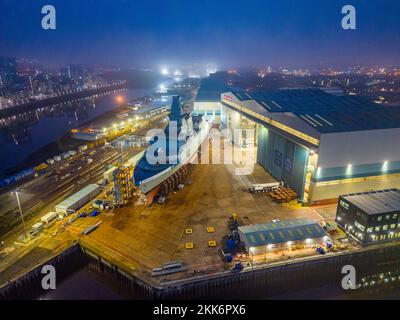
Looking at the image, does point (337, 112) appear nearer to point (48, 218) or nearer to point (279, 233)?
point (279, 233)

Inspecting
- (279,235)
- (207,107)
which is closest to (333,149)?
(279,235)

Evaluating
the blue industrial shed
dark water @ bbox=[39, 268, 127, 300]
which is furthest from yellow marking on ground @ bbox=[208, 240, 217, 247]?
dark water @ bbox=[39, 268, 127, 300]

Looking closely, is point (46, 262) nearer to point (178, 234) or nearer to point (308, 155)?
point (178, 234)

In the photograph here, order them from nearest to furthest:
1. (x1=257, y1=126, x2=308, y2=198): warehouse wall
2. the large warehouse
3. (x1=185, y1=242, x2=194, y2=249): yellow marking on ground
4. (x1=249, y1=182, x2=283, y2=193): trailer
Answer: (x1=185, y1=242, x2=194, y2=249): yellow marking on ground
the large warehouse
(x1=257, y1=126, x2=308, y2=198): warehouse wall
(x1=249, y1=182, x2=283, y2=193): trailer

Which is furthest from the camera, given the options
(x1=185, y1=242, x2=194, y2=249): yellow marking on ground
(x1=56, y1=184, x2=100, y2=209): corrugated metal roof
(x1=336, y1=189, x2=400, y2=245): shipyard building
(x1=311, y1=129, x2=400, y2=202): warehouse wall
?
(x1=56, y1=184, x2=100, y2=209): corrugated metal roof

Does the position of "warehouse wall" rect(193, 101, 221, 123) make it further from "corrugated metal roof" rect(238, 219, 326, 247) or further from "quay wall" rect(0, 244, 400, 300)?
"quay wall" rect(0, 244, 400, 300)

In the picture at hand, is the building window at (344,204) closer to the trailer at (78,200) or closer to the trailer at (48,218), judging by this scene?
the trailer at (78,200)
